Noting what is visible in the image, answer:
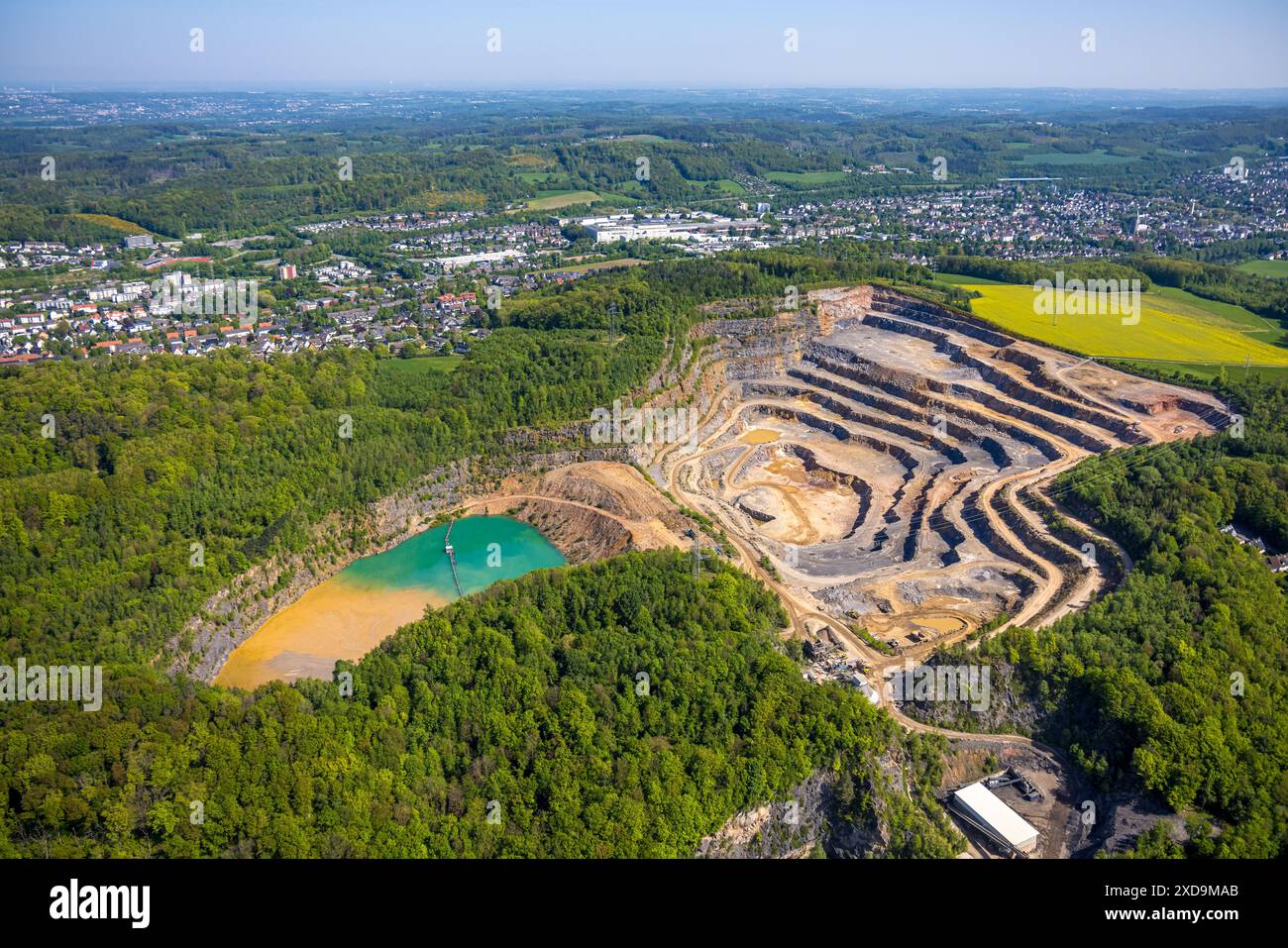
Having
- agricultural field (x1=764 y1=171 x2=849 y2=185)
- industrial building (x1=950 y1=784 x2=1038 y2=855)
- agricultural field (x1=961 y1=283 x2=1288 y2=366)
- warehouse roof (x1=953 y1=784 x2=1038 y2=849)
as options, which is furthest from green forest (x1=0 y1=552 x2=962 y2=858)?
agricultural field (x1=764 y1=171 x2=849 y2=185)

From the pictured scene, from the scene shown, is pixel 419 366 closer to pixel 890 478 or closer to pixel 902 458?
pixel 890 478

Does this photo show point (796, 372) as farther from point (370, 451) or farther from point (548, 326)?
point (370, 451)

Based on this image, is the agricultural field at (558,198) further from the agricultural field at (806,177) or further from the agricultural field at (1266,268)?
the agricultural field at (1266,268)

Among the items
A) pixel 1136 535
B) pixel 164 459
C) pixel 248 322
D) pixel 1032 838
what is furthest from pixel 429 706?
pixel 248 322

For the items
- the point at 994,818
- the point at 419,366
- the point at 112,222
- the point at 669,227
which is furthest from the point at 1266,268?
the point at 112,222

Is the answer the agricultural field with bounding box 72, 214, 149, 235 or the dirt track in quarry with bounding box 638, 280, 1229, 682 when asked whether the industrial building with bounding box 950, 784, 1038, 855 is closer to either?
the dirt track in quarry with bounding box 638, 280, 1229, 682

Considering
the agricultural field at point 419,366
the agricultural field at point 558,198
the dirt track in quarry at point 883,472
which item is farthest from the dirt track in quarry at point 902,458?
the agricultural field at point 558,198
